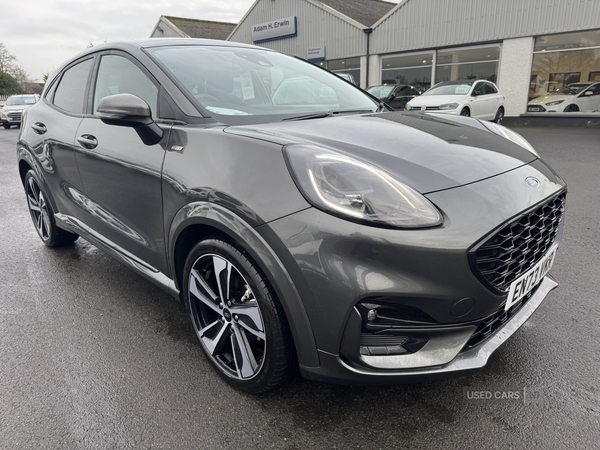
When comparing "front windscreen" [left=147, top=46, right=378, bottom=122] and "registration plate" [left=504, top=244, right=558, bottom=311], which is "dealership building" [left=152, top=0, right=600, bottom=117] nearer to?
"front windscreen" [left=147, top=46, right=378, bottom=122]

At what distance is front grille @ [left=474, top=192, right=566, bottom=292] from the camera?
151 centimetres

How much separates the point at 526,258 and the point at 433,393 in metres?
0.72

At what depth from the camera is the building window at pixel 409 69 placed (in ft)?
55.0

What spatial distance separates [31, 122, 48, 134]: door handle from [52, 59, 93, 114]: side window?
193mm

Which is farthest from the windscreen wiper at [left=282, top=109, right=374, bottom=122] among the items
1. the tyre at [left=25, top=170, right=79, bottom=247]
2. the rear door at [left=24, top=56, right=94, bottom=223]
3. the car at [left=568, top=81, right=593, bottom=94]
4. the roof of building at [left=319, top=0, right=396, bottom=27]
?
the roof of building at [left=319, top=0, right=396, bottom=27]

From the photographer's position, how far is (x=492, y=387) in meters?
1.95

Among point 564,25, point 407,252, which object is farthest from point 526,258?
point 564,25

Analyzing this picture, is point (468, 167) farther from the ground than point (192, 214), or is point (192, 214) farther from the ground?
point (468, 167)

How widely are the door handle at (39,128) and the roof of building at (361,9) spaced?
58.4 feet

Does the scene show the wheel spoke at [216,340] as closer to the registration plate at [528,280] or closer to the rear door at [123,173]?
the rear door at [123,173]

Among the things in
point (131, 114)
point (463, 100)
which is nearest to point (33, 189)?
point (131, 114)

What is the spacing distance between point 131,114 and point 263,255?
953 mm

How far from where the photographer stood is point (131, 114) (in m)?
1.98

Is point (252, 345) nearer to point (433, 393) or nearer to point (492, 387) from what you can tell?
point (433, 393)
